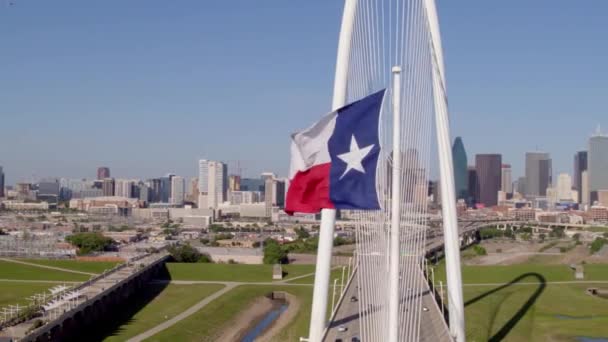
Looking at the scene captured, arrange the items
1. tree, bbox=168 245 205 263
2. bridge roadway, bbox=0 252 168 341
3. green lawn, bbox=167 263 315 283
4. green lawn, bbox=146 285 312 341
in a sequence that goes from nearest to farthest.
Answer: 1. bridge roadway, bbox=0 252 168 341
2. green lawn, bbox=146 285 312 341
3. green lawn, bbox=167 263 315 283
4. tree, bbox=168 245 205 263

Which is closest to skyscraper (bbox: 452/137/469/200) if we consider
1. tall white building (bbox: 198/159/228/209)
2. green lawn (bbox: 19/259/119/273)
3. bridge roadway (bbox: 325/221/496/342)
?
tall white building (bbox: 198/159/228/209)

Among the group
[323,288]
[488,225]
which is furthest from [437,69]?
[488,225]

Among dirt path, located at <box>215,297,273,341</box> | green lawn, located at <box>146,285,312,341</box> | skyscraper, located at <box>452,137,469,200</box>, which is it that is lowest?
dirt path, located at <box>215,297,273,341</box>

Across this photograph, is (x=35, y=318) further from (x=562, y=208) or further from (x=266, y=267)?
(x=562, y=208)

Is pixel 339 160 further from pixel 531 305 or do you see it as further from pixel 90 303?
pixel 531 305

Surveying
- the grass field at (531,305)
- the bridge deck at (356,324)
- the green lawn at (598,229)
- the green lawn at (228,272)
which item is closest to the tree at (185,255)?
the green lawn at (228,272)

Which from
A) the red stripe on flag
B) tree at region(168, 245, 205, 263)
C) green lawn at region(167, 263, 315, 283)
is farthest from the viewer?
tree at region(168, 245, 205, 263)

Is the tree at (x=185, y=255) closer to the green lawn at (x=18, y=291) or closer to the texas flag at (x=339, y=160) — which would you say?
the green lawn at (x=18, y=291)

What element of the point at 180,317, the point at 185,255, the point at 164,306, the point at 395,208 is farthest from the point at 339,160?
the point at 185,255

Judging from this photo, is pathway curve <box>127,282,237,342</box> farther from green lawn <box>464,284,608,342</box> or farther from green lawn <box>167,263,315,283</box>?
green lawn <box>464,284,608,342</box>
